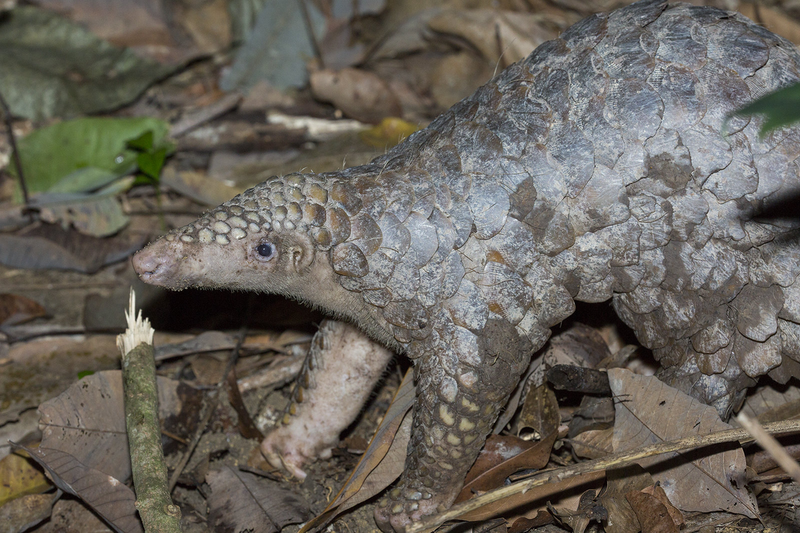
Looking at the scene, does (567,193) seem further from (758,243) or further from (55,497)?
(55,497)

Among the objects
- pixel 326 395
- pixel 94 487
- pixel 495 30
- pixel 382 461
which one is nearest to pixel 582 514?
pixel 382 461

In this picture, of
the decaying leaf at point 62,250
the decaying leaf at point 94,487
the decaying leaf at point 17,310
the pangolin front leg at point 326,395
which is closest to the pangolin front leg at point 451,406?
the pangolin front leg at point 326,395

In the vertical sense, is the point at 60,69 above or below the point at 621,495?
above

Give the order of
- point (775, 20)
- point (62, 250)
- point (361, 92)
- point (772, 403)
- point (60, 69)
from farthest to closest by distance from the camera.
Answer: point (60, 69) < point (775, 20) < point (361, 92) < point (62, 250) < point (772, 403)

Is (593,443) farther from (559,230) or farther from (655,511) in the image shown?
(559,230)

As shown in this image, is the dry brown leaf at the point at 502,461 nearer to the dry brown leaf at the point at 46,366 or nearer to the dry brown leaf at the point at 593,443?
the dry brown leaf at the point at 593,443

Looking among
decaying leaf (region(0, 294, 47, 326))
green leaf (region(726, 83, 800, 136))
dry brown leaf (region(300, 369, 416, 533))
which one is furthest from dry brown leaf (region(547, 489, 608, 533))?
decaying leaf (region(0, 294, 47, 326))
